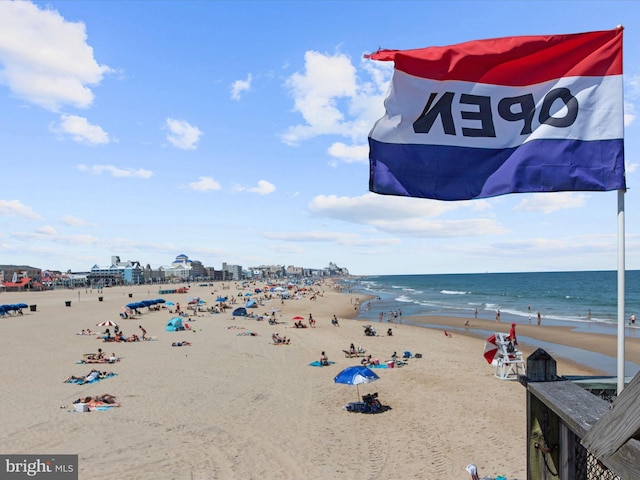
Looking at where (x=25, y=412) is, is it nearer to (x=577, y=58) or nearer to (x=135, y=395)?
(x=135, y=395)

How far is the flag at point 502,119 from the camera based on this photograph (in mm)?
4891

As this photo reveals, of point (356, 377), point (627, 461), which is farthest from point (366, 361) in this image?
point (627, 461)

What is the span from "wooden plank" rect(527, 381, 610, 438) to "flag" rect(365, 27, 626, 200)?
107 inches

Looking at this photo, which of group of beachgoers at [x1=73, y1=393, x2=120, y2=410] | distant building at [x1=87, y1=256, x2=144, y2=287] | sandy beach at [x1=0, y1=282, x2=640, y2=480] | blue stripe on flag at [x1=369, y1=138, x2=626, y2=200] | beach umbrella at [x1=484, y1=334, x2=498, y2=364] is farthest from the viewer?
distant building at [x1=87, y1=256, x2=144, y2=287]

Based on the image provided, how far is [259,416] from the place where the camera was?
14016 millimetres

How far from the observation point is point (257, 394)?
16469 millimetres

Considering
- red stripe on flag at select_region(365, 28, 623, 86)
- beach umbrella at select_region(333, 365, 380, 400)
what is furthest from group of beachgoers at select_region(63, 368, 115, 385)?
red stripe on flag at select_region(365, 28, 623, 86)

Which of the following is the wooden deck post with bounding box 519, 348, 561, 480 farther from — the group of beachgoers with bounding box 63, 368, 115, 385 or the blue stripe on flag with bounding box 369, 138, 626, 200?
the group of beachgoers with bounding box 63, 368, 115, 385

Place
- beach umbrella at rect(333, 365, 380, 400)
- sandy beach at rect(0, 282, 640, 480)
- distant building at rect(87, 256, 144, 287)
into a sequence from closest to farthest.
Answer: sandy beach at rect(0, 282, 640, 480) < beach umbrella at rect(333, 365, 380, 400) < distant building at rect(87, 256, 144, 287)

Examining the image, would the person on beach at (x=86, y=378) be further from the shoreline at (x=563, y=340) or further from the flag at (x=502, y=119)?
the shoreline at (x=563, y=340)

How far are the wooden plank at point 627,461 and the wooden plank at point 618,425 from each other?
0.7 inches

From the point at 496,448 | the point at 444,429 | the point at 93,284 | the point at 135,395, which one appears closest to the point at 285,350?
the point at 135,395

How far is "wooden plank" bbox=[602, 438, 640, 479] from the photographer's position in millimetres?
1686
